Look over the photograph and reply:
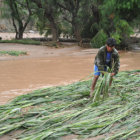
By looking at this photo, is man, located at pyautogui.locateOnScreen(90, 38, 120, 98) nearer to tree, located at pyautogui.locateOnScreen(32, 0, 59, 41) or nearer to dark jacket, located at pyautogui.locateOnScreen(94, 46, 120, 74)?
dark jacket, located at pyautogui.locateOnScreen(94, 46, 120, 74)

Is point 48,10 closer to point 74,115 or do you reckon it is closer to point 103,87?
point 103,87

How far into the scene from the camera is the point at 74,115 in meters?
3.31

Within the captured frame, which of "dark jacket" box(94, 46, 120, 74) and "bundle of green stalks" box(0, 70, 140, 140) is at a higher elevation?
"dark jacket" box(94, 46, 120, 74)

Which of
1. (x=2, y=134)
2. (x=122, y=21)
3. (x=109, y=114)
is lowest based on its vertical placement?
(x=2, y=134)

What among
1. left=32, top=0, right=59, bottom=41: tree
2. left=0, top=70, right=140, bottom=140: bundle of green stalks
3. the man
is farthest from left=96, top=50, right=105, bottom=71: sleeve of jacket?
left=32, top=0, right=59, bottom=41: tree

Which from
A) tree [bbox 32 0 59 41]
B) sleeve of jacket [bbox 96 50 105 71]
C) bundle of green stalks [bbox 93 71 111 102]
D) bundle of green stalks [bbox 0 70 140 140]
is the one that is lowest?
bundle of green stalks [bbox 0 70 140 140]

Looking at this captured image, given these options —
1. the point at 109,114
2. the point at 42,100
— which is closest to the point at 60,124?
the point at 109,114

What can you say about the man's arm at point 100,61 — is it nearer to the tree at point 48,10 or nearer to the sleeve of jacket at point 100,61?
the sleeve of jacket at point 100,61

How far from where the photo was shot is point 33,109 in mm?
3701

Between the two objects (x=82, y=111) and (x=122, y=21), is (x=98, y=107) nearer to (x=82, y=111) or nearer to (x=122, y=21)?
(x=82, y=111)

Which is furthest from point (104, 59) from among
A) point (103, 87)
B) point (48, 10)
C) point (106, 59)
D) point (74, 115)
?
point (48, 10)

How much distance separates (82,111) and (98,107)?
0.93 feet

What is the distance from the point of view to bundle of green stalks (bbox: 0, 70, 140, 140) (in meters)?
2.88

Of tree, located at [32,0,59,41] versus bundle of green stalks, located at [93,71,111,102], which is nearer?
bundle of green stalks, located at [93,71,111,102]
